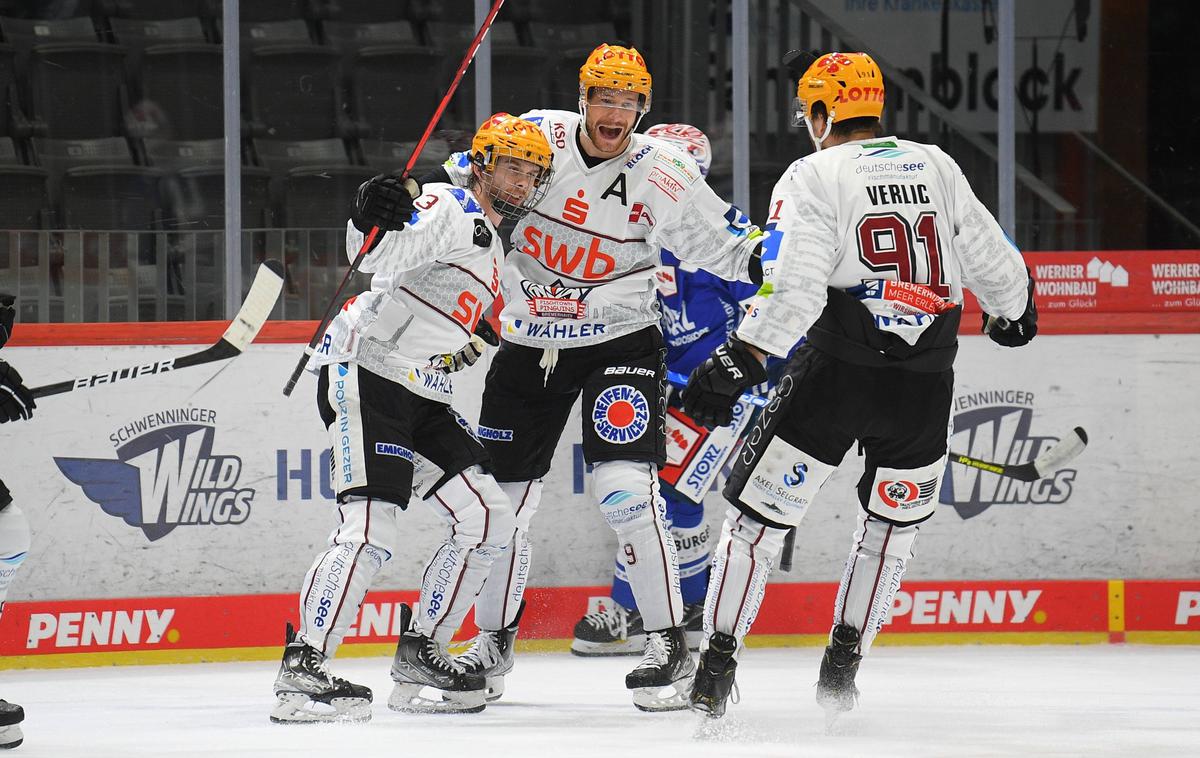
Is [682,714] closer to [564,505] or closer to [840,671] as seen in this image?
[840,671]

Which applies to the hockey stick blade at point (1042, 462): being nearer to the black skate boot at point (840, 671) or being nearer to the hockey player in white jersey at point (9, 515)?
the black skate boot at point (840, 671)

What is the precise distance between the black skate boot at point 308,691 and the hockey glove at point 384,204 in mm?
897

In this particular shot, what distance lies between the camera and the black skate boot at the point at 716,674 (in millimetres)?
3301

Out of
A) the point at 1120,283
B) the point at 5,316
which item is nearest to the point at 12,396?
the point at 5,316

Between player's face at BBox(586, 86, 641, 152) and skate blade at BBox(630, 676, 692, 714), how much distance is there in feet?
4.26

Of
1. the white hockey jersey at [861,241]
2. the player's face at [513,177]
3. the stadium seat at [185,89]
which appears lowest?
the white hockey jersey at [861,241]

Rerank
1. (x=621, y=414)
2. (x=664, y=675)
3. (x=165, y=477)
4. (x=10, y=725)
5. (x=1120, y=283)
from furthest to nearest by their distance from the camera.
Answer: (x=1120, y=283), (x=165, y=477), (x=621, y=414), (x=664, y=675), (x=10, y=725)

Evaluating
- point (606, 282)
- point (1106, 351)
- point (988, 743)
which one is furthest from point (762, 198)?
point (988, 743)

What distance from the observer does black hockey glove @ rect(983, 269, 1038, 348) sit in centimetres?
355

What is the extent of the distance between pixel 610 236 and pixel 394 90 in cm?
231

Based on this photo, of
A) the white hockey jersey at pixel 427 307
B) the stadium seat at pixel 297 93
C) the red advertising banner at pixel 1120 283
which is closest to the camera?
the white hockey jersey at pixel 427 307

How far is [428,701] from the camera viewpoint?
12.1 feet

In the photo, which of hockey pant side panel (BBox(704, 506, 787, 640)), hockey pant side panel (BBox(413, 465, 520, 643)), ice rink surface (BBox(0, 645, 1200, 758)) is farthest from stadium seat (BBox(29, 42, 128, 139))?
hockey pant side panel (BBox(704, 506, 787, 640))

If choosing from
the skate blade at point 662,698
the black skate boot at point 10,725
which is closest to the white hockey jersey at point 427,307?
the skate blade at point 662,698
